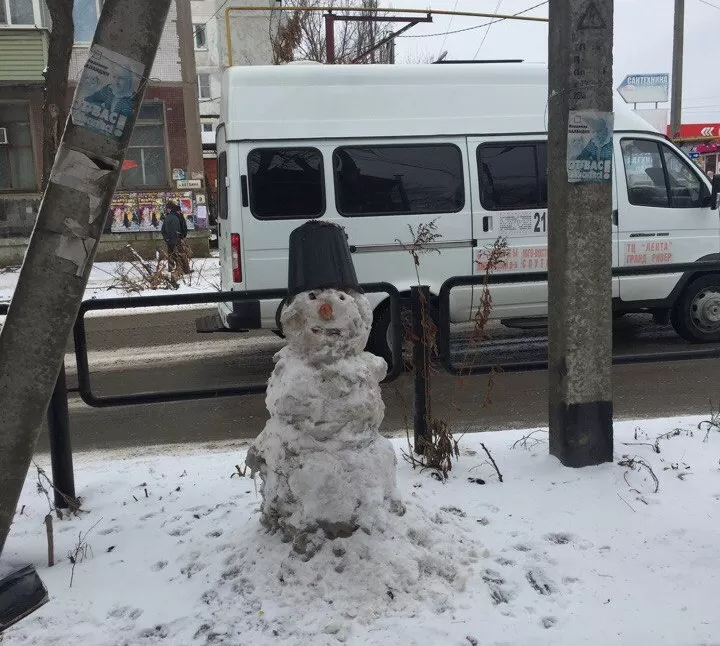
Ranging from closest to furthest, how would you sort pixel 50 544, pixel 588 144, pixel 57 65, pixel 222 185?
1. pixel 50 544
2. pixel 588 144
3. pixel 222 185
4. pixel 57 65

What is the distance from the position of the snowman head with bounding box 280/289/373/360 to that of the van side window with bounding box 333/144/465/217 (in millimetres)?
4371

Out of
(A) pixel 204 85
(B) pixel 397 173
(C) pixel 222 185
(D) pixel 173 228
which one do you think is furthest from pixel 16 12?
(A) pixel 204 85

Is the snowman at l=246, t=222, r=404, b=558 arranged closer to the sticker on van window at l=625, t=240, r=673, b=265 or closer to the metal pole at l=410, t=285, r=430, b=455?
the metal pole at l=410, t=285, r=430, b=455

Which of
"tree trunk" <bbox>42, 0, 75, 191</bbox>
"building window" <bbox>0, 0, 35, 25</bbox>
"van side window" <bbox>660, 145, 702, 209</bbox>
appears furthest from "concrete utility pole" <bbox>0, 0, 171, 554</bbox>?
"building window" <bbox>0, 0, 35, 25</bbox>

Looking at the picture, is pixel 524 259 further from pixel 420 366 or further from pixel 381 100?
pixel 420 366

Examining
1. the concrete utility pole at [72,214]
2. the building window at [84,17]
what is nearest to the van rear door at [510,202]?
the concrete utility pole at [72,214]

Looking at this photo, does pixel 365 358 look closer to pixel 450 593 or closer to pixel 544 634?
pixel 450 593

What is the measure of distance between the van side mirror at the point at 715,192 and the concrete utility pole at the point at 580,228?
4.77 metres

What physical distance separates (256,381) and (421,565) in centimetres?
447

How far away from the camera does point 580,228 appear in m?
3.62

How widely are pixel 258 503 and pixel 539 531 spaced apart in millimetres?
1364

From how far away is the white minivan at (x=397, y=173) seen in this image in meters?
7.00

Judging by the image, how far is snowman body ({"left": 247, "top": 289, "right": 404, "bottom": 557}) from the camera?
2.83 metres

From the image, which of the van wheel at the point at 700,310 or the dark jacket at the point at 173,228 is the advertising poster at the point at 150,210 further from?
the van wheel at the point at 700,310
